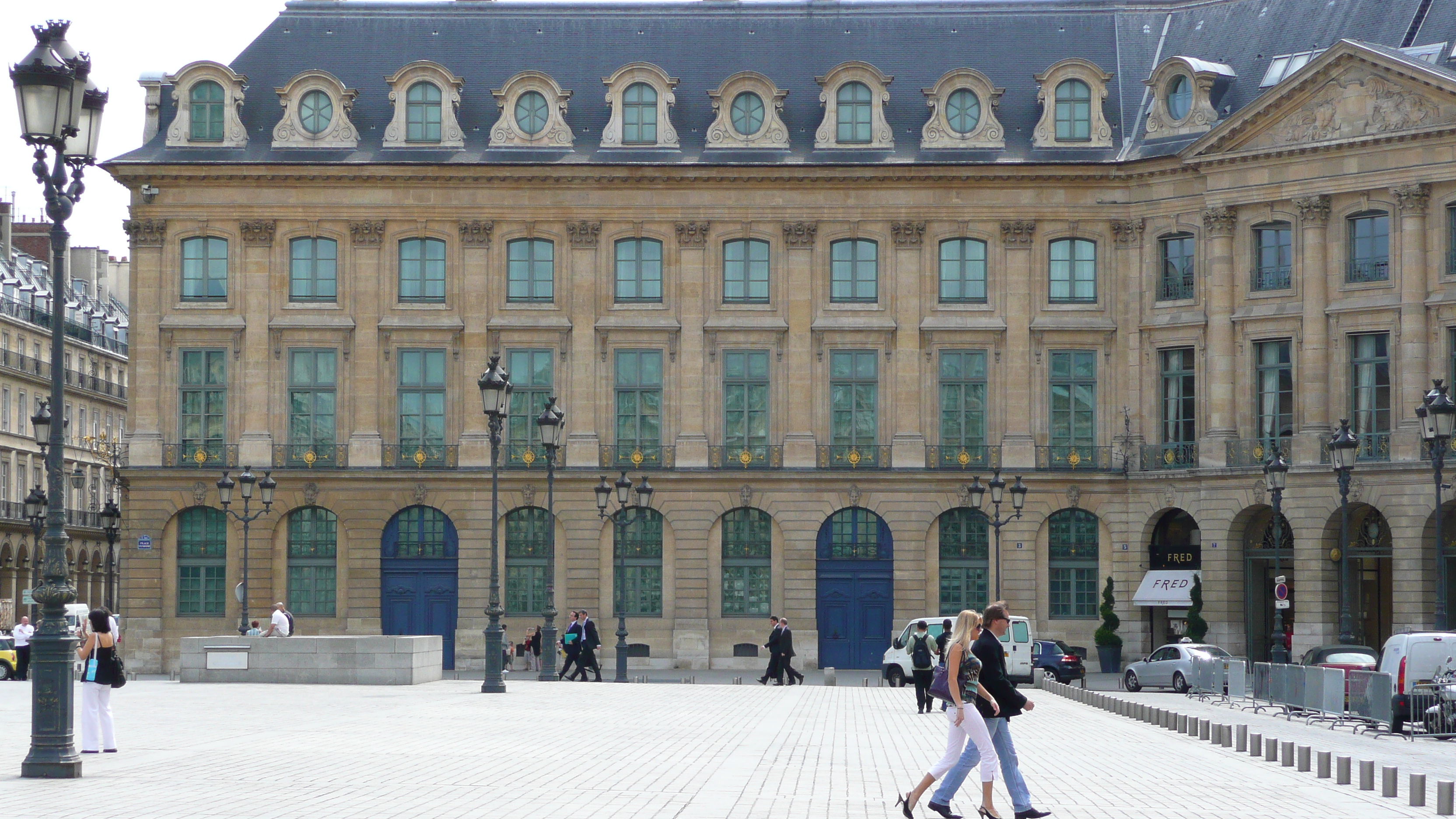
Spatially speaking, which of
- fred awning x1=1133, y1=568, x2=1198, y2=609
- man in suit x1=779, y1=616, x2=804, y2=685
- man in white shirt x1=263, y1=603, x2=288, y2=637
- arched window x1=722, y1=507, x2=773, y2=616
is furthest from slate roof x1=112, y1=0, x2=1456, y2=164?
man in white shirt x1=263, y1=603, x2=288, y2=637

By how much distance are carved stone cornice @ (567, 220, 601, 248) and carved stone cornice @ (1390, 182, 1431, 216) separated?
21.0 m

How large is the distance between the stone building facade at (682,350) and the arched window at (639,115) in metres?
0.11

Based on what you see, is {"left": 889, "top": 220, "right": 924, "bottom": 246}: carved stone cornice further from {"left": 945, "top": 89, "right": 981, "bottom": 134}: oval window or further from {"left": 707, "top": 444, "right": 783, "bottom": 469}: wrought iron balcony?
{"left": 707, "top": 444, "right": 783, "bottom": 469}: wrought iron balcony

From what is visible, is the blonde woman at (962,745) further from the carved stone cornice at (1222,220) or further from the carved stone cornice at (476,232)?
the carved stone cornice at (476,232)

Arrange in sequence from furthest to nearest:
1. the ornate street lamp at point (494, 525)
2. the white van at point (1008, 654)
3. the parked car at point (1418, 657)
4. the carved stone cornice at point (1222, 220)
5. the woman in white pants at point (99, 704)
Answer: the carved stone cornice at point (1222, 220) → the white van at point (1008, 654) → the ornate street lamp at point (494, 525) → the parked car at point (1418, 657) → the woman in white pants at point (99, 704)

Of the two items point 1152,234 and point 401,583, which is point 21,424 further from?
point 1152,234

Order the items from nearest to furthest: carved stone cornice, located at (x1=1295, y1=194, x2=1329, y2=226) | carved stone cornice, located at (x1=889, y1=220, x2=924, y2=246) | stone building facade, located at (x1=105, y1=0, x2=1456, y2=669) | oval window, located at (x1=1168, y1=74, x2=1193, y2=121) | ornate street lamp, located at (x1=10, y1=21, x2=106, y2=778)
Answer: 1. ornate street lamp, located at (x1=10, y1=21, x2=106, y2=778)
2. carved stone cornice, located at (x1=1295, y1=194, x2=1329, y2=226)
3. oval window, located at (x1=1168, y1=74, x2=1193, y2=121)
4. stone building facade, located at (x1=105, y1=0, x2=1456, y2=669)
5. carved stone cornice, located at (x1=889, y1=220, x2=924, y2=246)

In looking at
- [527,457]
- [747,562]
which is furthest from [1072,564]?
[527,457]

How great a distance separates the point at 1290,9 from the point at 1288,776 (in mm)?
41394

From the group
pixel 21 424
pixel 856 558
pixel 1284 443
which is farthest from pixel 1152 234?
pixel 21 424

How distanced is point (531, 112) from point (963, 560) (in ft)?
56.3

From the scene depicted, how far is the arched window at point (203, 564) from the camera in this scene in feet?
193

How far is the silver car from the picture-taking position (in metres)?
47.8

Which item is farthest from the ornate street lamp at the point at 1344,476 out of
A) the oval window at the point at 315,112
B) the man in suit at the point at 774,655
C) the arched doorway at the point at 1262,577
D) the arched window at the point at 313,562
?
the oval window at the point at 315,112
